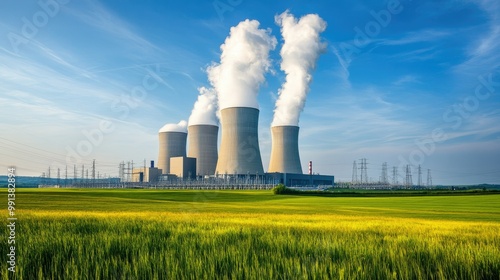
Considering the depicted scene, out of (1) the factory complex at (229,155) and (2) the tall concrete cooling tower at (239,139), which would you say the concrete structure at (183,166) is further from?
(2) the tall concrete cooling tower at (239,139)

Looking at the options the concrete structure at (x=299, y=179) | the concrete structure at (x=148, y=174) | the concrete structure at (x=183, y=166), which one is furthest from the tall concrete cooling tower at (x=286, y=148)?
the concrete structure at (x=148, y=174)

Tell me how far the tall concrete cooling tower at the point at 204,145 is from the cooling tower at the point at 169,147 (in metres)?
5.37

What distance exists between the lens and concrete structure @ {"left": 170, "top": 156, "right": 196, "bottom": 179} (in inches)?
2657

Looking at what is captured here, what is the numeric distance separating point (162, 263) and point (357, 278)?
1.99 meters

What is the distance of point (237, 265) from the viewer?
3.79 meters

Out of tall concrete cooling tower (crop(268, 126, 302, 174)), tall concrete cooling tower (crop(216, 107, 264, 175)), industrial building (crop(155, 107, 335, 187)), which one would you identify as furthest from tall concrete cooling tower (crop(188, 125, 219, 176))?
tall concrete cooling tower (crop(268, 126, 302, 174))

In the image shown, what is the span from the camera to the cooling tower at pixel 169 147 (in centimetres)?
6769

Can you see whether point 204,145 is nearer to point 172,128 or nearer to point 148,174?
point 172,128

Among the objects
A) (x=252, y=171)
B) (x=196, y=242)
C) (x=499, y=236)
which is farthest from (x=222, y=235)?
(x=252, y=171)

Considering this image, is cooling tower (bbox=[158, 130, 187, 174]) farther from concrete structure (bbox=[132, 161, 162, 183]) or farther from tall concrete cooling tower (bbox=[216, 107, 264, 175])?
tall concrete cooling tower (bbox=[216, 107, 264, 175])

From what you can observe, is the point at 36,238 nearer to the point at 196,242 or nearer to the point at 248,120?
the point at 196,242

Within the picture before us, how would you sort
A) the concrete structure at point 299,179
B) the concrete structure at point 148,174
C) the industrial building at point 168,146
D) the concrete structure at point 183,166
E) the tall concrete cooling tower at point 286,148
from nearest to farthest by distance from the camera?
the tall concrete cooling tower at point 286,148 → the concrete structure at point 299,179 → the concrete structure at point 183,166 → the industrial building at point 168,146 → the concrete structure at point 148,174

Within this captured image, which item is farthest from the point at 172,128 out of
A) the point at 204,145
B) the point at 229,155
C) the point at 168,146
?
the point at 229,155

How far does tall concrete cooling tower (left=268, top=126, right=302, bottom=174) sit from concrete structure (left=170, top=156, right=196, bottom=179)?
21.4 m
